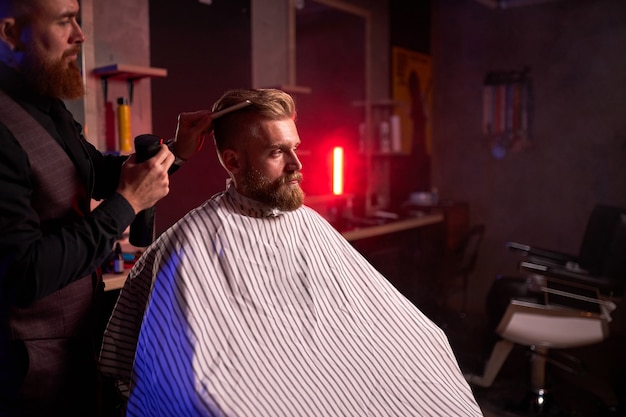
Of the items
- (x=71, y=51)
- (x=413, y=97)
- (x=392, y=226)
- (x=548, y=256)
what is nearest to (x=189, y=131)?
(x=71, y=51)

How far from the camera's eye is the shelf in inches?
95.6

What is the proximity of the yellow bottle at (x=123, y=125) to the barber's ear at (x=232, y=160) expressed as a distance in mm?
967

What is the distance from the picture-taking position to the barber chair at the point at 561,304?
9.01 ft

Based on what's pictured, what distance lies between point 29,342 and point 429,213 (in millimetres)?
3444

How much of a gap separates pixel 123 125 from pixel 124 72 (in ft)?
0.76

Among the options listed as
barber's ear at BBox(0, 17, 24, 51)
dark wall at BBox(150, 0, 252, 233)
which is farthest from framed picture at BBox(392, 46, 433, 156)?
barber's ear at BBox(0, 17, 24, 51)

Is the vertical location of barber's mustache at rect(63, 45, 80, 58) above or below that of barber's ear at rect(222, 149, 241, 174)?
above

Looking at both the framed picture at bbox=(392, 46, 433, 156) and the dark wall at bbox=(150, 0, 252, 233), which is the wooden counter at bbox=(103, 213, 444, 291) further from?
the dark wall at bbox=(150, 0, 252, 233)

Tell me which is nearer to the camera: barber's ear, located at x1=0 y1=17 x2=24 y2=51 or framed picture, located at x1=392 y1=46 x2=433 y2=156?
barber's ear, located at x1=0 y1=17 x2=24 y2=51

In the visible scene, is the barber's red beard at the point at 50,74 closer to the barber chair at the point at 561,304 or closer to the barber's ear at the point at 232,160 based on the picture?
the barber's ear at the point at 232,160

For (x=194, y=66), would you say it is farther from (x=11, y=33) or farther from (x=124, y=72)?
(x=11, y=33)

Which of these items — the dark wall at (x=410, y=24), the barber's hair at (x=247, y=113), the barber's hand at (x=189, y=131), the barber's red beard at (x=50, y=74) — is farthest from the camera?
the dark wall at (x=410, y=24)

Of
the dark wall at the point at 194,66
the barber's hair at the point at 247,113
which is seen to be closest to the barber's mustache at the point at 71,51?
the barber's hair at the point at 247,113

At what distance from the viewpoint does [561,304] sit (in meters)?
2.89
